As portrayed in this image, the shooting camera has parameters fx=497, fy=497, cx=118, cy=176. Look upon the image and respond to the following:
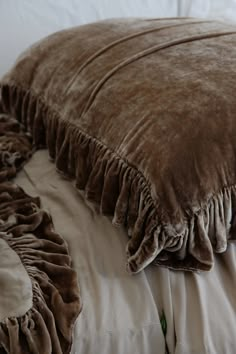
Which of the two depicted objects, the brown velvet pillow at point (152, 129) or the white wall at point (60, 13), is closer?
the brown velvet pillow at point (152, 129)

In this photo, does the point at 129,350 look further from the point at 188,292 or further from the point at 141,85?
the point at 141,85

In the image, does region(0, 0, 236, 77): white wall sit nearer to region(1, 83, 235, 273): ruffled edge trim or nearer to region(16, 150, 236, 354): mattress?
region(1, 83, 235, 273): ruffled edge trim

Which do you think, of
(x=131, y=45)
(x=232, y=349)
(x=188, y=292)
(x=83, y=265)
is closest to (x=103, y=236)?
(x=83, y=265)

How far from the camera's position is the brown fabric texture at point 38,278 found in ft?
2.29

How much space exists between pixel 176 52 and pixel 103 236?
38cm

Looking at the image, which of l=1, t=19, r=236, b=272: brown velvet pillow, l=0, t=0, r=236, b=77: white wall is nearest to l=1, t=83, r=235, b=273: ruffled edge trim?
l=1, t=19, r=236, b=272: brown velvet pillow

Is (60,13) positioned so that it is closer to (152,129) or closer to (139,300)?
(152,129)

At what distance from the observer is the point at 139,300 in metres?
0.77

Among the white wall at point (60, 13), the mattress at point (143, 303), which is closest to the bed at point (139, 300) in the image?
the mattress at point (143, 303)

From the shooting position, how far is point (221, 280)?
808mm

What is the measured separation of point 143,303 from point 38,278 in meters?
0.17

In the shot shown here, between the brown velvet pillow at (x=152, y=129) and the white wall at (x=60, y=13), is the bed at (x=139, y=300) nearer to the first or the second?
the brown velvet pillow at (x=152, y=129)

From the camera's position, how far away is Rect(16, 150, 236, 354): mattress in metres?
0.73

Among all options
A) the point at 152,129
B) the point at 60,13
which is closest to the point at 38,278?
the point at 152,129
